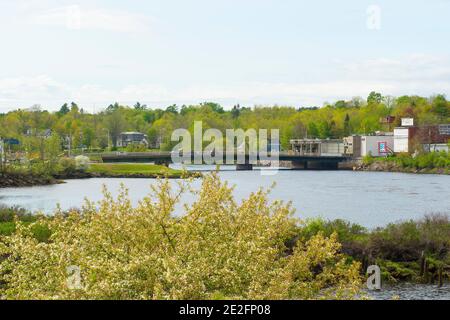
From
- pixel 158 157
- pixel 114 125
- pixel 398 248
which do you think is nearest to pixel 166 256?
pixel 398 248

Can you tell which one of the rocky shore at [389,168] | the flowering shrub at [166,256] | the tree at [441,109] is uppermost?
the tree at [441,109]

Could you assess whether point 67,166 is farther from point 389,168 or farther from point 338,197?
point 389,168

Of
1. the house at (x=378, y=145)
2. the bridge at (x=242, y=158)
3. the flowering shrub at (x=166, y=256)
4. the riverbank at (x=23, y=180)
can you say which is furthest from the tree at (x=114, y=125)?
the flowering shrub at (x=166, y=256)

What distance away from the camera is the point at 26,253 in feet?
A: 59.2

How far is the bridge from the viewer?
459 ft

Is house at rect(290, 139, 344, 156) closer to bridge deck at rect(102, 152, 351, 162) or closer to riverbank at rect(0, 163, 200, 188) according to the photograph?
bridge deck at rect(102, 152, 351, 162)

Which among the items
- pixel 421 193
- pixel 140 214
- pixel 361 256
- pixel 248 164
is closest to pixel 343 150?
pixel 248 164

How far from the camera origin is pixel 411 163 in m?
151

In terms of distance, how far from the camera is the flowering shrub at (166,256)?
15.5m

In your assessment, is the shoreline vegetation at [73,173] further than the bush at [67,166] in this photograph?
No

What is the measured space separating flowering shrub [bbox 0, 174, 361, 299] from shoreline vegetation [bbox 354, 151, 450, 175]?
125 metres

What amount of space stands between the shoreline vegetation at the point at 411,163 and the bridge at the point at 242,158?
6.83m

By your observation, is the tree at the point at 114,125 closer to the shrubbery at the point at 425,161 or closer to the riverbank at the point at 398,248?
the shrubbery at the point at 425,161

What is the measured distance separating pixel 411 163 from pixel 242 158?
3343cm
